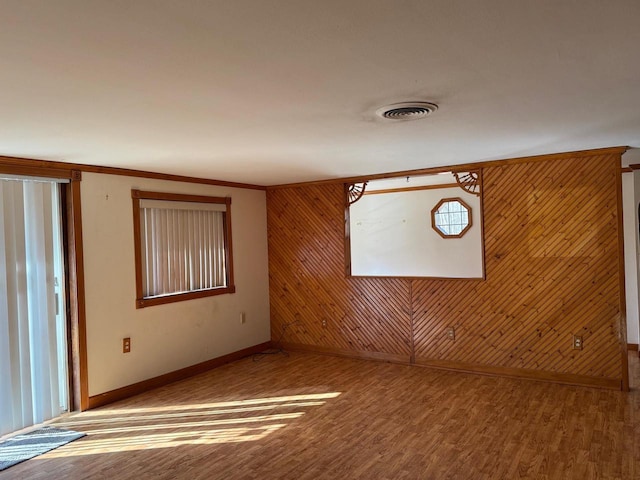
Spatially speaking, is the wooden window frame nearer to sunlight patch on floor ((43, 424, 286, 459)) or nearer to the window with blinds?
the window with blinds

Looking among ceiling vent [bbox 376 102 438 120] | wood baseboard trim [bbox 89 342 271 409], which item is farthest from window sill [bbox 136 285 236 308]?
ceiling vent [bbox 376 102 438 120]

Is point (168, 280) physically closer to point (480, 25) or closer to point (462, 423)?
point (462, 423)

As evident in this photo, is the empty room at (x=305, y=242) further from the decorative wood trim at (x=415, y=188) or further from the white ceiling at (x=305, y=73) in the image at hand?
the decorative wood trim at (x=415, y=188)

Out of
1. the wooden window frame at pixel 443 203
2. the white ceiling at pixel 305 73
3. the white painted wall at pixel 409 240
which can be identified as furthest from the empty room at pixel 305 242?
the white painted wall at pixel 409 240

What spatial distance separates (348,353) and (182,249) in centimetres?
234

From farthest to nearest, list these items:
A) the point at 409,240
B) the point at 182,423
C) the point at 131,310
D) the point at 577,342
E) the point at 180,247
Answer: the point at 409,240 < the point at 180,247 < the point at 131,310 < the point at 577,342 < the point at 182,423

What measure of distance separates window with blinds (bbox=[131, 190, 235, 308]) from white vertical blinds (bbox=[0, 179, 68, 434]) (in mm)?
786

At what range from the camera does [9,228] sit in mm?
3637

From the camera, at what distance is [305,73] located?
199cm

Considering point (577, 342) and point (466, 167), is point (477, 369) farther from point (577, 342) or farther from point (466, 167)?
point (466, 167)

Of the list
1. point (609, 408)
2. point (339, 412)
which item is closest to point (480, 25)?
point (339, 412)

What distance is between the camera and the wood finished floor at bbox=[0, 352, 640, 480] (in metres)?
2.92

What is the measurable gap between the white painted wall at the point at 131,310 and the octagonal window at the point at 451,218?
13.3 feet

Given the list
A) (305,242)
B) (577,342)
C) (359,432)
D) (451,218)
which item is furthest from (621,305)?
(451,218)
